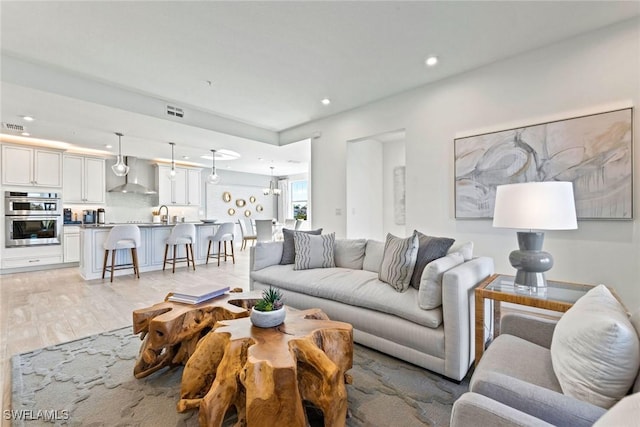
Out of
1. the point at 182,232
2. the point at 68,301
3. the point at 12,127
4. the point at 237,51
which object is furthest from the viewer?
the point at 182,232

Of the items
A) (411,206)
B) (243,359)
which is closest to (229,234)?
(411,206)

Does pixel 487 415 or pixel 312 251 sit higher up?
pixel 312 251

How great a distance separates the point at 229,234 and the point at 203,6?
4566 millimetres

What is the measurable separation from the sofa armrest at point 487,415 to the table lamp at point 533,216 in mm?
1320

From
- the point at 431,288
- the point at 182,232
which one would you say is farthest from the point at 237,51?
the point at 182,232

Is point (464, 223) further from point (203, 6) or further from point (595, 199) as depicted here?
point (203, 6)

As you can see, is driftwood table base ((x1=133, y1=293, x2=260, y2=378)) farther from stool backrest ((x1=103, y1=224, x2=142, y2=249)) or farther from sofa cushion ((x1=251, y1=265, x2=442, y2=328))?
stool backrest ((x1=103, y1=224, x2=142, y2=249))

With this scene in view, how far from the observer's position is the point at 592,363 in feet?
2.85

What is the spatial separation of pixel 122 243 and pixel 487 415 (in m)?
5.34

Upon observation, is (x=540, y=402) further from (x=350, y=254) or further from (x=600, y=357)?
(x=350, y=254)

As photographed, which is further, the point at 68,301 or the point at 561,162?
the point at 68,301

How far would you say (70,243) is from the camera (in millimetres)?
5828

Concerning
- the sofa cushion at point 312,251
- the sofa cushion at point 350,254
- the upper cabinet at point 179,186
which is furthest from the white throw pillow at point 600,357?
the upper cabinet at point 179,186

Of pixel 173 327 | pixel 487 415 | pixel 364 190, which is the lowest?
pixel 173 327
